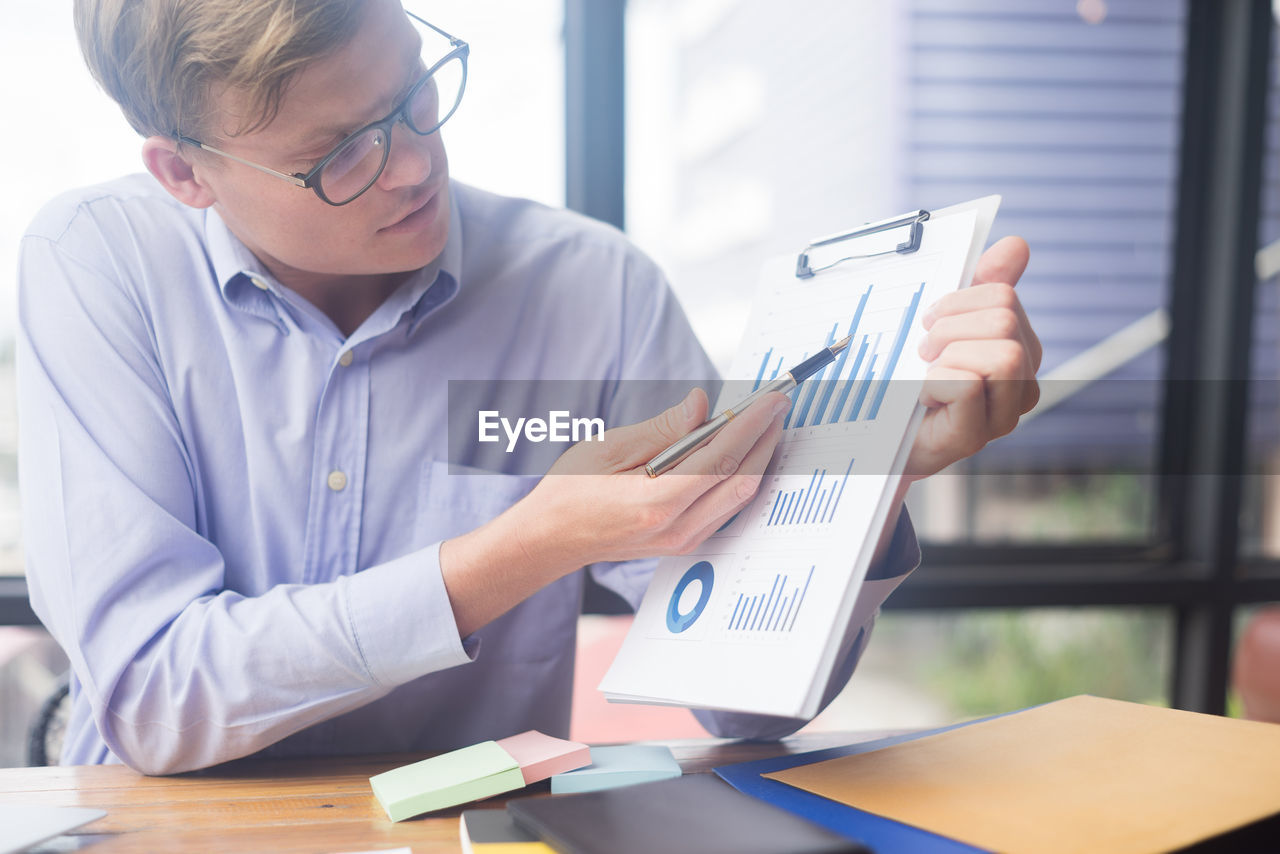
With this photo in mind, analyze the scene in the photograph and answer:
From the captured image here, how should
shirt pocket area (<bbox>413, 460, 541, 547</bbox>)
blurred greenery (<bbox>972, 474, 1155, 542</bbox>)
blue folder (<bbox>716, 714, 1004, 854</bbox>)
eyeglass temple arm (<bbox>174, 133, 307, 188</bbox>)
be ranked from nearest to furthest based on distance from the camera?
1. blue folder (<bbox>716, 714, 1004, 854</bbox>)
2. eyeglass temple arm (<bbox>174, 133, 307, 188</bbox>)
3. shirt pocket area (<bbox>413, 460, 541, 547</bbox>)
4. blurred greenery (<bbox>972, 474, 1155, 542</bbox>)

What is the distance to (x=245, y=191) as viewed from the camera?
0.84 meters

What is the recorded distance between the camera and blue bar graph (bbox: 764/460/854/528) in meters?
0.60

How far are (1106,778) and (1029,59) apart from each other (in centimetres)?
174

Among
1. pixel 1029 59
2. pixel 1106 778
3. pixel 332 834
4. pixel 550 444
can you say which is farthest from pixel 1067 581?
pixel 332 834

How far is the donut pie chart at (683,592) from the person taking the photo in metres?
0.66

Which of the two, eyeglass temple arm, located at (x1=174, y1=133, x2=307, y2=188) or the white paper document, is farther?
eyeglass temple arm, located at (x1=174, y1=133, x2=307, y2=188)

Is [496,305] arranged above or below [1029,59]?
below

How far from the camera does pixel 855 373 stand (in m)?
0.66

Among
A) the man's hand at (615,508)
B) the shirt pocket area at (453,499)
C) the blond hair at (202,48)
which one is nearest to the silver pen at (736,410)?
the man's hand at (615,508)

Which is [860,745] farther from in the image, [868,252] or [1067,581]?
[1067,581]

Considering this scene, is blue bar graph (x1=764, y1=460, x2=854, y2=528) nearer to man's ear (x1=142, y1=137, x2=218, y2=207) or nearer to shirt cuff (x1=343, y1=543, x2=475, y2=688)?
shirt cuff (x1=343, y1=543, x2=475, y2=688)

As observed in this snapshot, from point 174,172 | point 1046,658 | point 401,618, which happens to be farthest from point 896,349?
point 1046,658

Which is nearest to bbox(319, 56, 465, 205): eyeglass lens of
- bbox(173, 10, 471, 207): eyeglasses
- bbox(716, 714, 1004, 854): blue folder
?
bbox(173, 10, 471, 207): eyeglasses

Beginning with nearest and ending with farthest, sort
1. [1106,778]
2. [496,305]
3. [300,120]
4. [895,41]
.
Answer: [1106,778] → [300,120] → [496,305] → [895,41]
